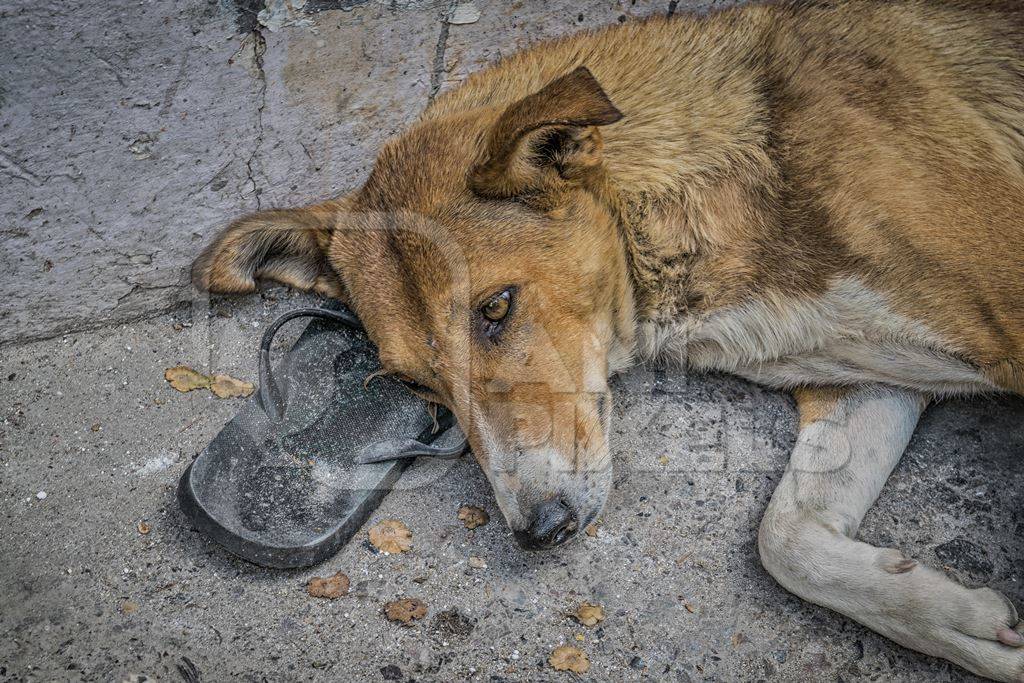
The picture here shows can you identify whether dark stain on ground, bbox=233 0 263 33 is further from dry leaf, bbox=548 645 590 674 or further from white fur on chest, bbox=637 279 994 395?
dry leaf, bbox=548 645 590 674

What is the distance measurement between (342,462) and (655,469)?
3.69 feet

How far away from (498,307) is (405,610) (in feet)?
Answer: 3.29

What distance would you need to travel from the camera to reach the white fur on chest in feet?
9.03

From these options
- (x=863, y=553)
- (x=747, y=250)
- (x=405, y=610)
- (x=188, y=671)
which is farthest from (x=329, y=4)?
(x=863, y=553)

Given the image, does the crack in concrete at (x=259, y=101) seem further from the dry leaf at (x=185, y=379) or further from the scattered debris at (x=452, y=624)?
the scattered debris at (x=452, y=624)

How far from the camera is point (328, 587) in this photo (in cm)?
289

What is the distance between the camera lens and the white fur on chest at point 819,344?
9.03ft

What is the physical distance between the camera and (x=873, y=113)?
2719 mm

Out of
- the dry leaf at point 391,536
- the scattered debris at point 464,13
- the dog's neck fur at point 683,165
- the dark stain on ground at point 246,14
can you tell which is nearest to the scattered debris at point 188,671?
the dry leaf at point 391,536

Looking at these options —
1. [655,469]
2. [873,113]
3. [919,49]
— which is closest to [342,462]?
[655,469]

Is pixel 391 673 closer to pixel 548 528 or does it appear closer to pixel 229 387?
pixel 548 528

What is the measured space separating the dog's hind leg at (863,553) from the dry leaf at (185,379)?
7.15ft

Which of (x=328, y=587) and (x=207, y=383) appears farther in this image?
(x=207, y=383)

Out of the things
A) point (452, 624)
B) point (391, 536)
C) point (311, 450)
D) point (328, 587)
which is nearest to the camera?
point (452, 624)
